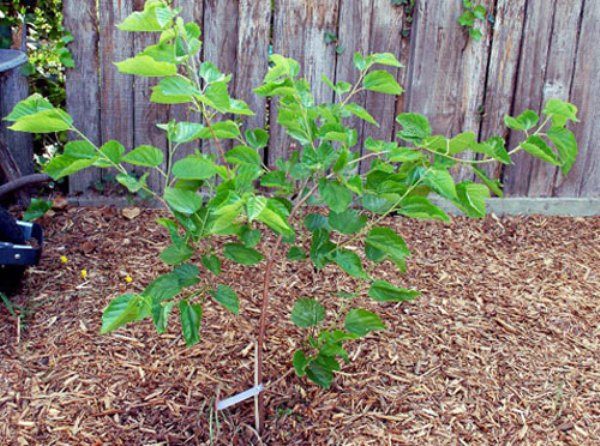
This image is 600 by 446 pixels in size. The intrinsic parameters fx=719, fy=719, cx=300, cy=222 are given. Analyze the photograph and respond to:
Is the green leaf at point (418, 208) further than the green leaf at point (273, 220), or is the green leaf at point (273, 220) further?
the green leaf at point (418, 208)

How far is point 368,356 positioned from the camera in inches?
103

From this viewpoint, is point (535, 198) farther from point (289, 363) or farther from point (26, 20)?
point (26, 20)

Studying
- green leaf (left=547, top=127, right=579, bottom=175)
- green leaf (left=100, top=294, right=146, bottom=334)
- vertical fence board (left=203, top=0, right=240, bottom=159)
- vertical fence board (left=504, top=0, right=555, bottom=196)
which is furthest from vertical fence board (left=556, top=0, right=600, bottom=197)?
green leaf (left=100, top=294, right=146, bottom=334)

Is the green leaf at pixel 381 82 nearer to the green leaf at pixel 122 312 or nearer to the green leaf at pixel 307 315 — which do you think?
the green leaf at pixel 307 315

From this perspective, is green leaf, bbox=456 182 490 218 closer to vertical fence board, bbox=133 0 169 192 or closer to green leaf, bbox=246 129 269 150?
green leaf, bbox=246 129 269 150

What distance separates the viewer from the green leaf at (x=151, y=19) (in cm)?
162

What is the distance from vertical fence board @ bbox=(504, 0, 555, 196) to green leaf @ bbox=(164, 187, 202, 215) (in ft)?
7.73

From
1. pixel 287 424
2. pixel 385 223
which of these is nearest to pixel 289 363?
pixel 287 424

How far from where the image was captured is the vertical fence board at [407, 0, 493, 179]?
139 inches

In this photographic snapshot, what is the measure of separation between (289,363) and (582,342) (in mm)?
1188

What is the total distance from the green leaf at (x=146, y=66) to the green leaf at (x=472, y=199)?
75cm

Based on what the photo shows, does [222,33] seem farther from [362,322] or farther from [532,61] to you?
[362,322]

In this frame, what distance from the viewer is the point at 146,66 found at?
5.09 ft

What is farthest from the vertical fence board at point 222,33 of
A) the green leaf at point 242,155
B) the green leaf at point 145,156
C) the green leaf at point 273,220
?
the green leaf at point 273,220
